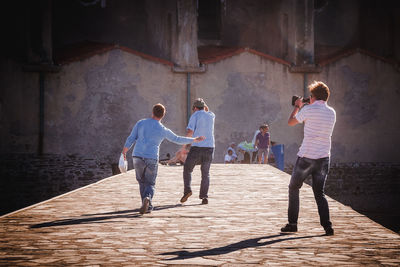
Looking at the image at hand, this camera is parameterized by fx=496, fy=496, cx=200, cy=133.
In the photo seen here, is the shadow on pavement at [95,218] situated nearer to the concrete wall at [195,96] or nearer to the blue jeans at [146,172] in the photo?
the blue jeans at [146,172]

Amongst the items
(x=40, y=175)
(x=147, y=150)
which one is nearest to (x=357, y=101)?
(x=40, y=175)

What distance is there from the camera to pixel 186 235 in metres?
5.60

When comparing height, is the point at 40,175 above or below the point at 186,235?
below

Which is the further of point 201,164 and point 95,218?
point 201,164

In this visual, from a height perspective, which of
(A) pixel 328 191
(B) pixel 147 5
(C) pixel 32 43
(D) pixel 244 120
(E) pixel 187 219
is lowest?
(A) pixel 328 191

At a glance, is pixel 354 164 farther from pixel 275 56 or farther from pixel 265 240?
pixel 265 240

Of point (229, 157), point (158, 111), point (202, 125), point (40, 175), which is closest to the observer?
point (158, 111)

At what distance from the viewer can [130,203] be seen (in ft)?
27.3

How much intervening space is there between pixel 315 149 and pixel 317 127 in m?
0.26

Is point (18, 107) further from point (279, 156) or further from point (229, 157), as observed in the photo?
point (279, 156)

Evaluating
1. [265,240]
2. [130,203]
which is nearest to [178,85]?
[130,203]

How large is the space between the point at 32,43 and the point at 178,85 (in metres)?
5.98

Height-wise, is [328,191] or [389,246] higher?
[389,246]

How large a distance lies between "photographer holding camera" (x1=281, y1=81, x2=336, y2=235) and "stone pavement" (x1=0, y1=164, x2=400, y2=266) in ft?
1.07
